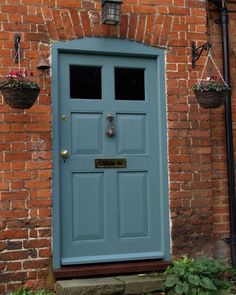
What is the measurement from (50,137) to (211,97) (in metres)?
1.82

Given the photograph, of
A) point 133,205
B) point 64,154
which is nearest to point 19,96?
point 64,154

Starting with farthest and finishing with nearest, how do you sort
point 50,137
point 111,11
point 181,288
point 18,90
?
point 111,11
point 50,137
point 181,288
point 18,90

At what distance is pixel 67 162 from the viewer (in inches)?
223

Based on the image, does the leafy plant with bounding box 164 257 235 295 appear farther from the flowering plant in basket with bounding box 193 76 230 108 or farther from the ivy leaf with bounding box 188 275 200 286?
the flowering plant in basket with bounding box 193 76 230 108

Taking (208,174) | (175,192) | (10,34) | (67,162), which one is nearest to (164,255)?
(175,192)

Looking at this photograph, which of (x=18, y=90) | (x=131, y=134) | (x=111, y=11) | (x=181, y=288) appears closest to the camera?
(x=18, y=90)

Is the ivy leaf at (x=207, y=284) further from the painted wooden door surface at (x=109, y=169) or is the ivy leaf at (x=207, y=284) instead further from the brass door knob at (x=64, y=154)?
the brass door knob at (x=64, y=154)

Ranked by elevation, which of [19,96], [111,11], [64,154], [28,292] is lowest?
[28,292]

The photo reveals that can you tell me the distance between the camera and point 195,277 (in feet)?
17.4

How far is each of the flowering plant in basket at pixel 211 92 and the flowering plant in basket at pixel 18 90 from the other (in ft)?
5.95

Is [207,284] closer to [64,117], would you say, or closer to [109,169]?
[109,169]

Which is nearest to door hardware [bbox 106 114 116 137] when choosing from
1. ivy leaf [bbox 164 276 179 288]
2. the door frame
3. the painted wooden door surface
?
the painted wooden door surface

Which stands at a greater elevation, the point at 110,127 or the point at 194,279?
the point at 110,127

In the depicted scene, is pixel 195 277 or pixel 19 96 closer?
pixel 19 96
